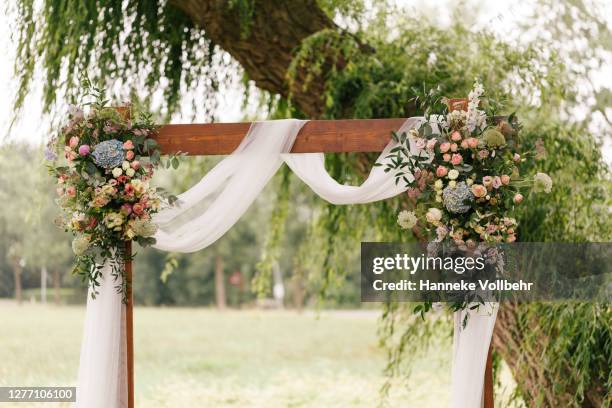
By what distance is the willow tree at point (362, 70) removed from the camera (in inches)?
146

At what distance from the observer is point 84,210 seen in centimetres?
320

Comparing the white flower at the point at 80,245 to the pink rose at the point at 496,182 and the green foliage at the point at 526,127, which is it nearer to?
the green foliage at the point at 526,127

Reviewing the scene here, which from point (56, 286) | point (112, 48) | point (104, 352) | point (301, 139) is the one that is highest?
point (112, 48)

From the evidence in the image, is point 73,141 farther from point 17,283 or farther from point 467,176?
point 17,283

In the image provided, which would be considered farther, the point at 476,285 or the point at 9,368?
the point at 9,368

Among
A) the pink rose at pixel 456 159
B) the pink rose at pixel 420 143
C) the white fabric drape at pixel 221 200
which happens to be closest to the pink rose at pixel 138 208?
the white fabric drape at pixel 221 200

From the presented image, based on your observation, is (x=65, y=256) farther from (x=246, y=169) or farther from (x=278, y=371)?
(x=246, y=169)

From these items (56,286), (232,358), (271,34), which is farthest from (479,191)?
(56,286)

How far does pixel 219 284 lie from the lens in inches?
566

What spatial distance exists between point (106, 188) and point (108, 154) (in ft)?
0.47

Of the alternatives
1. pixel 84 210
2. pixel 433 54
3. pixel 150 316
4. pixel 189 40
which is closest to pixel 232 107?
pixel 189 40

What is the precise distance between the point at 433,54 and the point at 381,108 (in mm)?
445

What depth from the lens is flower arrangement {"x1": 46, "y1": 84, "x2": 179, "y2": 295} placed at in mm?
3145

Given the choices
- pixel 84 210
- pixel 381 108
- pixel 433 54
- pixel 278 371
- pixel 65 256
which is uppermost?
pixel 433 54
